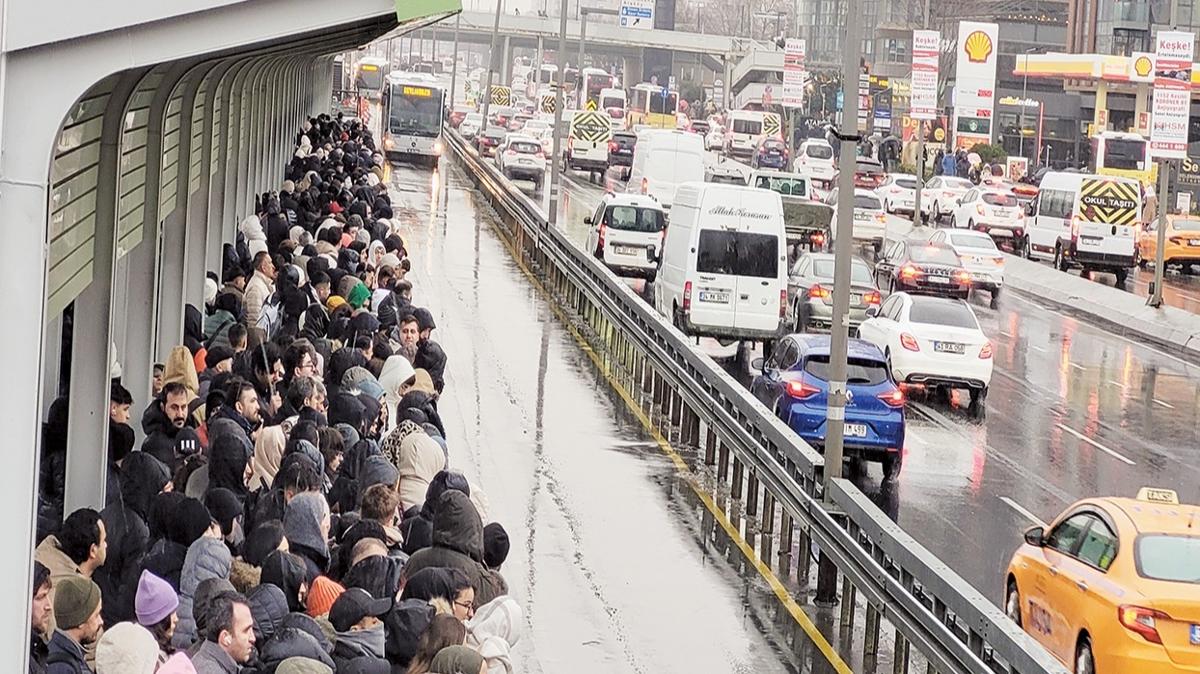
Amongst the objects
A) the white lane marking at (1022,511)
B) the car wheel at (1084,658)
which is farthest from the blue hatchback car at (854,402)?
the car wheel at (1084,658)

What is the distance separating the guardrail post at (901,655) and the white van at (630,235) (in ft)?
84.2

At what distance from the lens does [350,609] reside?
360 inches

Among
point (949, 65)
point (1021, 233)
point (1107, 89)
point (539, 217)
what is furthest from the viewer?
point (949, 65)

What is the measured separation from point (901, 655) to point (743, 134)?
3398 inches

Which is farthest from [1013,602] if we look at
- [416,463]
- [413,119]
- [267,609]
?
[413,119]

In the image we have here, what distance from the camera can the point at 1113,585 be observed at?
505 inches

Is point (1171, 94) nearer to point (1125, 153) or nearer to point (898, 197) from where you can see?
point (898, 197)

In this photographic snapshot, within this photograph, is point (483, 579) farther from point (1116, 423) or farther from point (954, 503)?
point (1116, 423)

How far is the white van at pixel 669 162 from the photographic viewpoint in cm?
5391

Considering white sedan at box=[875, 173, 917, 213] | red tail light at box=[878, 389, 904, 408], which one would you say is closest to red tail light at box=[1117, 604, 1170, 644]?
red tail light at box=[878, 389, 904, 408]

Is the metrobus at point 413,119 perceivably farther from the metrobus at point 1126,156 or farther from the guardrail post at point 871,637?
the guardrail post at point 871,637

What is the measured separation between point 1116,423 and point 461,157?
48.3 meters

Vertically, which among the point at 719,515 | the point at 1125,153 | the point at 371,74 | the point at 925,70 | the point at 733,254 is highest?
the point at 371,74

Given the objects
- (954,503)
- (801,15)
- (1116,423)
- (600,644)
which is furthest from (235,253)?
(801,15)
